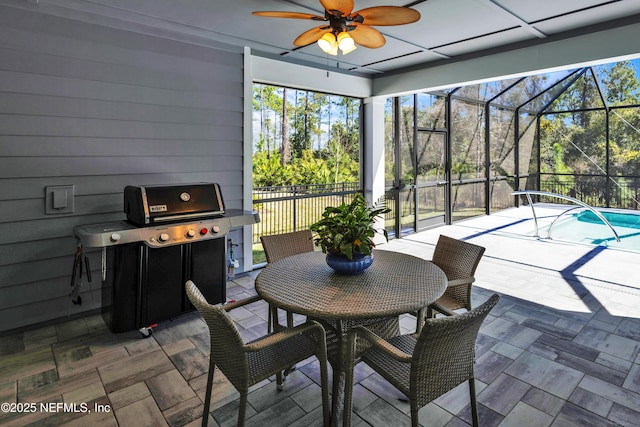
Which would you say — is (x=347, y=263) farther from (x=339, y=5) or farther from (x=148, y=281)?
(x=148, y=281)

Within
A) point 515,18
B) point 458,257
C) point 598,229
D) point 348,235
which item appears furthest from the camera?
point 598,229

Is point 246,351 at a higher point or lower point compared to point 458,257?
lower

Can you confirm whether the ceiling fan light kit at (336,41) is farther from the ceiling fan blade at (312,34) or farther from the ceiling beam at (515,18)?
the ceiling beam at (515,18)

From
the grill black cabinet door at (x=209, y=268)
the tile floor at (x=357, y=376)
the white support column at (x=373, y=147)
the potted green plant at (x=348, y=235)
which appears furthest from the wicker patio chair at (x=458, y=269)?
the white support column at (x=373, y=147)

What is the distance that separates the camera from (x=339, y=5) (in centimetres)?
218

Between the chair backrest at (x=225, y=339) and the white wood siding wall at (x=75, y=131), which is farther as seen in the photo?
the white wood siding wall at (x=75, y=131)

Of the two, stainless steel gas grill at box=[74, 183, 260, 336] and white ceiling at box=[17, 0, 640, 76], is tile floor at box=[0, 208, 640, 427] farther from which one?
white ceiling at box=[17, 0, 640, 76]

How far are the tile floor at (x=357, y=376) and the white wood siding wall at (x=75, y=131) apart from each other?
494 mm

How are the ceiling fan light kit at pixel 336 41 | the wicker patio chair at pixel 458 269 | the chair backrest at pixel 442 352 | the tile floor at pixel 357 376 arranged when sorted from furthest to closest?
the ceiling fan light kit at pixel 336 41 < the wicker patio chair at pixel 458 269 < the tile floor at pixel 357 376 < the chair backrest at pixel 442 352

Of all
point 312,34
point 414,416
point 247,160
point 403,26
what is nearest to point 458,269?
point 414,416

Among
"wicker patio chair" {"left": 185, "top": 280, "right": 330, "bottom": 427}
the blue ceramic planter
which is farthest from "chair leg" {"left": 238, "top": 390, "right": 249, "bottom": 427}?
the blue ceramic planter

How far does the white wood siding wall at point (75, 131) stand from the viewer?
109 inches

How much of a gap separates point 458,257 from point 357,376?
39.7 inches

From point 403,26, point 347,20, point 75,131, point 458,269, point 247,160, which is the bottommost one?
point 458,269
